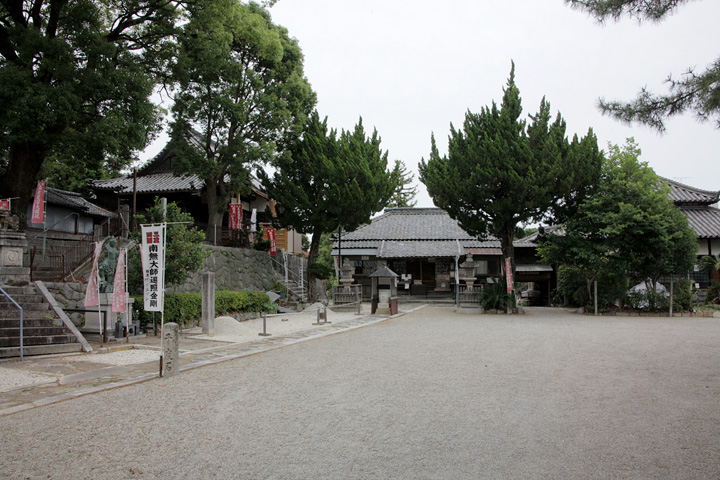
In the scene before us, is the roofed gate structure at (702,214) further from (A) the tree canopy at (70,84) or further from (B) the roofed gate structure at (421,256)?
(A) the tree canopy at (70,84)

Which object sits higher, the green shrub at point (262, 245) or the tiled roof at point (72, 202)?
the tiled roof at point (72, 202)

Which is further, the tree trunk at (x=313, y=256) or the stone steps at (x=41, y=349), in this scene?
the tree trunk at (x=313, y=256)

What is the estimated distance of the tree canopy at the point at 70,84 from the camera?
45.8 ft

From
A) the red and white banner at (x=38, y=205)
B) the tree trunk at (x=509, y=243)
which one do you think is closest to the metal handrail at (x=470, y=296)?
the tree trunk at (x=509, y=243)

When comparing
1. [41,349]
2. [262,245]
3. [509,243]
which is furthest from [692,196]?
[41,349]

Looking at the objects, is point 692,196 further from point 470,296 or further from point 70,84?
point 70,84

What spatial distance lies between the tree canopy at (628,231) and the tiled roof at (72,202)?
2006 cm

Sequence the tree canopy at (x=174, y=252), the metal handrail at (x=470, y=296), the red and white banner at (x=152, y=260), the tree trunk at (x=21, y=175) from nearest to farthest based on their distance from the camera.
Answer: the red and white banner at (x=152, y=260) < the tree canopy at (x=174, y=252) < the tree trunk at (x=21, y=175) < the metal handrail at (x=470, y=296)

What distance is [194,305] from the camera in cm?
1478

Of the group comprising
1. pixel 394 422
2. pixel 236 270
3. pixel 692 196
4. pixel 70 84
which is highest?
pixel 70 84

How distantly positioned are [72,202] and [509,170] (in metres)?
20.1

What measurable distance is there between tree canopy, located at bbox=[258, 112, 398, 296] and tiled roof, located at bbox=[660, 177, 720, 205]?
1660 centimetres

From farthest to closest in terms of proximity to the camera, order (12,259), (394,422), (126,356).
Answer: (12,259)
(126,356)
(394,422)

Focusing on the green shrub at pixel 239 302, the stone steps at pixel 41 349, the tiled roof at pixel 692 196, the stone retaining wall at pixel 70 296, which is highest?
the tiled roof at pixel 692 196
